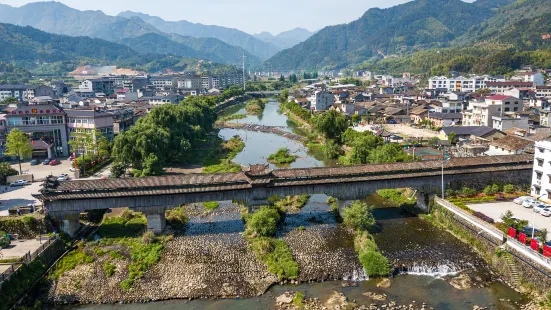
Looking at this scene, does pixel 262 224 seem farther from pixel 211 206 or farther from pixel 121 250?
pixel 121 250

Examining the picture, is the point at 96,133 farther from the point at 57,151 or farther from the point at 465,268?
the point at 465,268

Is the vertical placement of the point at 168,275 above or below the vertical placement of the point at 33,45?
Answer: below

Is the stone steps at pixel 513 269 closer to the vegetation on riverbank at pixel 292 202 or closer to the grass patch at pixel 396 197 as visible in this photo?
the grass patch at pixel 396 197

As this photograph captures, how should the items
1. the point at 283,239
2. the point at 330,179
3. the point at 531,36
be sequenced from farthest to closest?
the point at 531,36, the point at 330,179, the point at 283,239

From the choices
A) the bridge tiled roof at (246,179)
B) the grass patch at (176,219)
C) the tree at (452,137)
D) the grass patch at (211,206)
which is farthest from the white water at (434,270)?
the tree at (452,137)

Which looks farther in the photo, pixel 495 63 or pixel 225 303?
pixel 495 63

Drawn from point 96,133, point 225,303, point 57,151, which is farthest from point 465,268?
point 57,151

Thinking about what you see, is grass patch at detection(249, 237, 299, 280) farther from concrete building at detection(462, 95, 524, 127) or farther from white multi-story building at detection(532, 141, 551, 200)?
concrete building at detection(462, 95, 524, 127)

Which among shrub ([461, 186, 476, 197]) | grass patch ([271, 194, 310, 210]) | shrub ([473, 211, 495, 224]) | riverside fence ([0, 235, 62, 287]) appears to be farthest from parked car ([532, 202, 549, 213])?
riverside fence ([0, 235, 62, 287])

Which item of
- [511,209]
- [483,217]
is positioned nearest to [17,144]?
[483,217]
